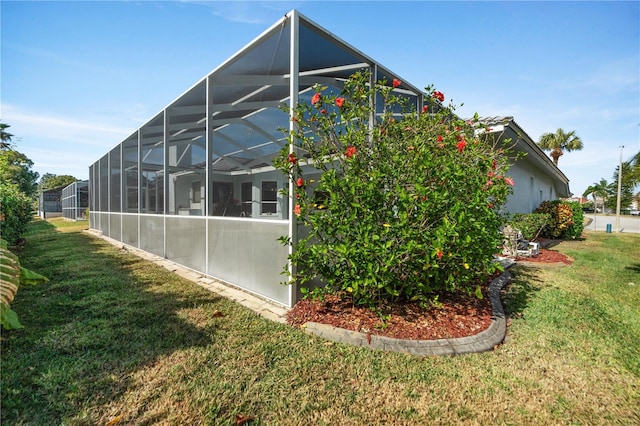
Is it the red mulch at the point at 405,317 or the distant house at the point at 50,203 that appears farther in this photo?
the distant house at the point at 50,203

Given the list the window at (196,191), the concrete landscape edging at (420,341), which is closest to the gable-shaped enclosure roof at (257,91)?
the window at (196,191)

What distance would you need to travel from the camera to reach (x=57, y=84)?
585cm

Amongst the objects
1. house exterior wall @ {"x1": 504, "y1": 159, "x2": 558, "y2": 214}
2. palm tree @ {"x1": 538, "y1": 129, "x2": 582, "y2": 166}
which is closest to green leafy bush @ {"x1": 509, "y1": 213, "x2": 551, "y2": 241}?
house exterior wall @ {"x1": 504, "y1": 159, "x2": 558, "y2": 214}

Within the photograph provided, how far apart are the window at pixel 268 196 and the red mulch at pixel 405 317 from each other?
4452mm

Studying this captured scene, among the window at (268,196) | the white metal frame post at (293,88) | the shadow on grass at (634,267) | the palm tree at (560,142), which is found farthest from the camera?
the palm tree at (560,142)

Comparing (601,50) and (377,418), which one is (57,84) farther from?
(601,50)

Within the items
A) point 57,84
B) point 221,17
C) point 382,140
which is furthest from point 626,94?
point 57,84

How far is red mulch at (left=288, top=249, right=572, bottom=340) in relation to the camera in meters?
3.21

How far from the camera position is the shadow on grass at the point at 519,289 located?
4109 mm

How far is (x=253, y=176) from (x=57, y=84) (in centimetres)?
604

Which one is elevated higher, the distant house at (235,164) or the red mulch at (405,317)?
the distant house at (235,164)

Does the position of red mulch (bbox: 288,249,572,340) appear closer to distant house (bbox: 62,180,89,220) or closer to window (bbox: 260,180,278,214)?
window (bbox: 260,180,278,214)

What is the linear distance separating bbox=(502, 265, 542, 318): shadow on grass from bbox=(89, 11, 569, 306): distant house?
317 cm

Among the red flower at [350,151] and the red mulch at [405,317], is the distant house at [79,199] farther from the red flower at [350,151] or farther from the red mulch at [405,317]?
the red flower at [350,151]
